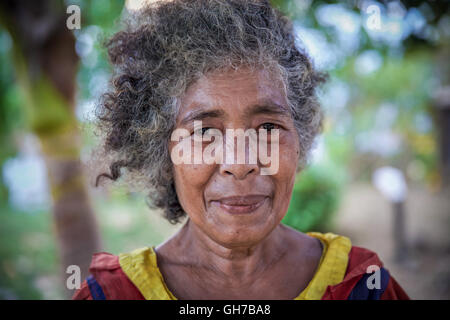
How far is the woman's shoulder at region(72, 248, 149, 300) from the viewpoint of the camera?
175 centimetres

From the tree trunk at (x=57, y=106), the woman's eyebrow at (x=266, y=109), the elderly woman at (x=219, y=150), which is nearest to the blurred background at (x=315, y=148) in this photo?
the tree trunk at (x=57, y=106)

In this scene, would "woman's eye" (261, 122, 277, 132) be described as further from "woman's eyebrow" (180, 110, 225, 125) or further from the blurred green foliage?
the blurred green foliage

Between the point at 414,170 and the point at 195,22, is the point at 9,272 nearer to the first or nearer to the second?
the point at 195,22

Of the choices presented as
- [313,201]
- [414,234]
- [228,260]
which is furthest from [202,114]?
[414,234]

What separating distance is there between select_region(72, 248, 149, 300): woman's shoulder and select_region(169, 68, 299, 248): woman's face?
1.62 feet

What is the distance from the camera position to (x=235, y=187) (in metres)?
1.54

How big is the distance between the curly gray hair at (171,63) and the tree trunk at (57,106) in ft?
6.53

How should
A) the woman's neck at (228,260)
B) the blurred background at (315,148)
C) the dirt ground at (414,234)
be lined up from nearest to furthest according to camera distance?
the woman's neck at (228,260), the blurred background at (315,148), the dirt ground at (414,234)

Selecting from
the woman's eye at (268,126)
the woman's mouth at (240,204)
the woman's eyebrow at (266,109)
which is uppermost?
the woman's eyebrow at (266,109)

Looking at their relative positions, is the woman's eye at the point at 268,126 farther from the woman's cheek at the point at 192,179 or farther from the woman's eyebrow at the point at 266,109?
the woman's cheek at the point at 192,179

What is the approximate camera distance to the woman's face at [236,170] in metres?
1.56

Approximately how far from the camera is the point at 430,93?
10.1m

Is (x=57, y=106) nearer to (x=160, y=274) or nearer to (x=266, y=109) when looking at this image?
(x=160, y=274)

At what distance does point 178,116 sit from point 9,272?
5.31 metres
